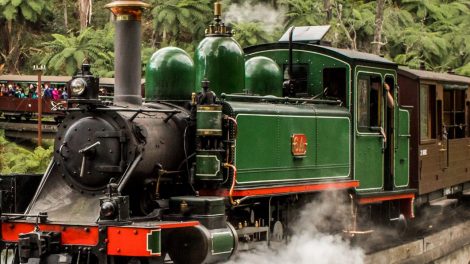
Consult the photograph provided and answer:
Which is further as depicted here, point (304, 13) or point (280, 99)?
point (304, 13)

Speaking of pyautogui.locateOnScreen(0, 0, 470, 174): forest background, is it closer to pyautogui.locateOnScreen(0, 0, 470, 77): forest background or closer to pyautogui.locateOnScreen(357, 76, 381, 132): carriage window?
pyautogui.locateOnScreen(0, 0, 470, 77): forest background

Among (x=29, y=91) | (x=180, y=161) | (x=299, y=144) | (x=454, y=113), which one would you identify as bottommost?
(x=180, y=161)

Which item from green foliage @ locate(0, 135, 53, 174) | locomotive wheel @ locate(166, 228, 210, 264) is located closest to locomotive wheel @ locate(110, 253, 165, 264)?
locomotive wheel @ locate(166, 228, 210, 264)

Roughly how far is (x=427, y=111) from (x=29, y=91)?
1665 centimetres

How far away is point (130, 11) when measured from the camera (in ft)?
27.7

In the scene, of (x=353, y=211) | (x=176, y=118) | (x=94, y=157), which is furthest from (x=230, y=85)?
(x=353, y=211)

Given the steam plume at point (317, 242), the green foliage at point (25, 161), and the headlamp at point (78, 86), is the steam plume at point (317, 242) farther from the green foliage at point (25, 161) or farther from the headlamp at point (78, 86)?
the green foliage at point (25, 161)

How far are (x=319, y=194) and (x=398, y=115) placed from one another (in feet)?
7.50

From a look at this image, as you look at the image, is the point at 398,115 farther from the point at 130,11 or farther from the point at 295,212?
the point at 130,11

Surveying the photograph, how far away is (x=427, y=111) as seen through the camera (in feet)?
44.2

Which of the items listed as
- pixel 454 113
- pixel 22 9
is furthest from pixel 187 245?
pixel 22 9

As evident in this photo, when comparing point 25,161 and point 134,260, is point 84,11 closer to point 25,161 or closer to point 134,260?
point 25,161

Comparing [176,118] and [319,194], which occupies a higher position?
[176,118]

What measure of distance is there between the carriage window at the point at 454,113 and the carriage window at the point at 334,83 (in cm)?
406
